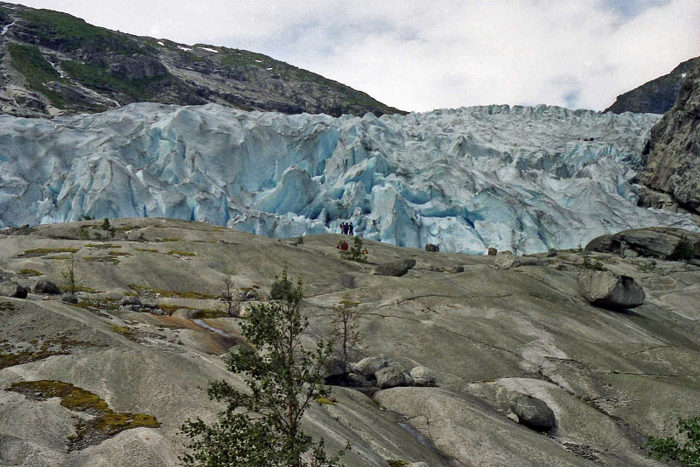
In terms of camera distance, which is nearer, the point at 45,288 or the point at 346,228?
the point at 45,288

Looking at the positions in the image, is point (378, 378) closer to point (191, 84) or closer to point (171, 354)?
point (171, 354)

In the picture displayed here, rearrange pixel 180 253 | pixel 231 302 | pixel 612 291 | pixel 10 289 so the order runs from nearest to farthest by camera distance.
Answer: pixel 10 289 < pixel 231 302 < pixel 612 291 < pixel 180 253

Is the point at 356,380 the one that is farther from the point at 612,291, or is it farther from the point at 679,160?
the point at 679,160

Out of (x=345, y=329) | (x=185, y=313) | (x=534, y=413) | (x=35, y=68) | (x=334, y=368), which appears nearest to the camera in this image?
(x=534, y=413)

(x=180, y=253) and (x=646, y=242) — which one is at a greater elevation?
(x=646, y=242)

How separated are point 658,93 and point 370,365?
176 meters

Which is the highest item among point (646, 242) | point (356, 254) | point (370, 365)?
point (646, 242)

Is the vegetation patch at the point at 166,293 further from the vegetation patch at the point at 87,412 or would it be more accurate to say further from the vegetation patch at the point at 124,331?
the vegetation patch at the point at 87,412

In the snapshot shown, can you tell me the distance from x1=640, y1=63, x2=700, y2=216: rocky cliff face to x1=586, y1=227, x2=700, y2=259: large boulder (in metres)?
23.9

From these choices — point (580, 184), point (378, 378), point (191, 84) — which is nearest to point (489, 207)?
point (580, 184)

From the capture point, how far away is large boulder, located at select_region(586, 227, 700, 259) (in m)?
62.9

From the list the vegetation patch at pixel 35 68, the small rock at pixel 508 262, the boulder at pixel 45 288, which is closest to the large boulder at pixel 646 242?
the small rock at pixel 508 262

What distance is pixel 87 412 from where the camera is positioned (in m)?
13.6

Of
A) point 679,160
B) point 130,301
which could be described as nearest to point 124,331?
point 130,301
